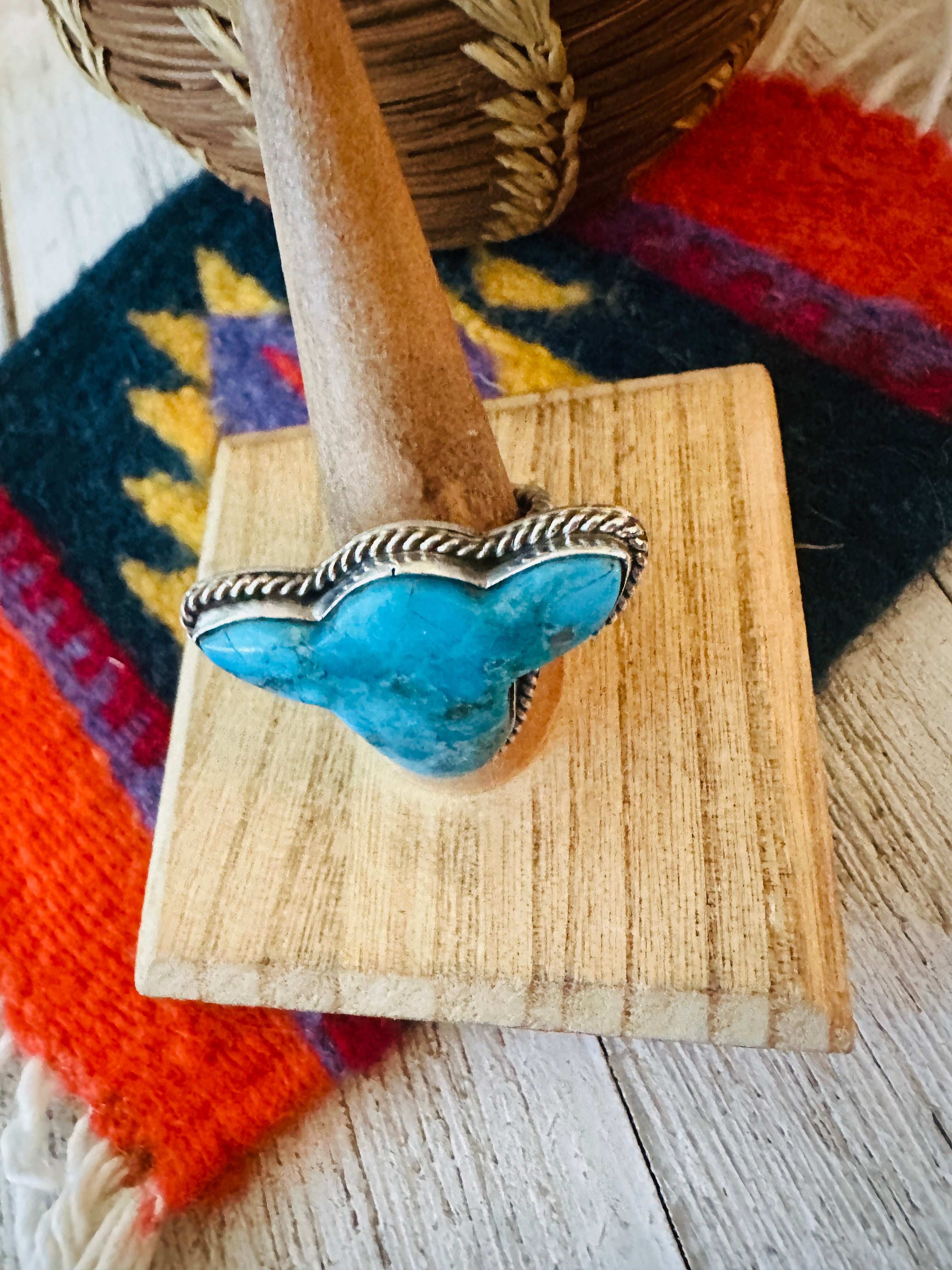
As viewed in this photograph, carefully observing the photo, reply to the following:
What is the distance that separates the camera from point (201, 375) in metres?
0.65

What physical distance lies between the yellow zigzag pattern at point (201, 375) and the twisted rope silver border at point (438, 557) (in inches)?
11.9

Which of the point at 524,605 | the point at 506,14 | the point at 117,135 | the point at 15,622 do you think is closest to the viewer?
the point at 524,605

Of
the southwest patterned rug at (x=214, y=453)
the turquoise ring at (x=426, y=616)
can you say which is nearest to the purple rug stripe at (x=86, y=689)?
the southwest patterned rug at (x=214, y=453)

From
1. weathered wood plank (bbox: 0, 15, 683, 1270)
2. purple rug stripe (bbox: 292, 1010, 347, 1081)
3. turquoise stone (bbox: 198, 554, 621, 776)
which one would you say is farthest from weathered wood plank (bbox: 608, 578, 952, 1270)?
turquoise stone (bbox: 198, 554, 621, 776)

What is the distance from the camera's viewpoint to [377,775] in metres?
0.40

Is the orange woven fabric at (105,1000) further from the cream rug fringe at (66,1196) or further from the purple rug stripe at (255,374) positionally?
the purple rug stripe at (255,374)

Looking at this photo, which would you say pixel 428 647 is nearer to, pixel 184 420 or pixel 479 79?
pixel 479 79

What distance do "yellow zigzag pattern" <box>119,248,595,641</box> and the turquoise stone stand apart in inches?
11.4

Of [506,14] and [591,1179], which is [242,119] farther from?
[591,1179]

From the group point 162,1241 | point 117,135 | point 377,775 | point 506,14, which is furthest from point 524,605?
point 117,135

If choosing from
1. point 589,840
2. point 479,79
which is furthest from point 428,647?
point 479,79

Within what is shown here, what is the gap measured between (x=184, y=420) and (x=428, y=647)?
408mm

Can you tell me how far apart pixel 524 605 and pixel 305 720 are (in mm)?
171

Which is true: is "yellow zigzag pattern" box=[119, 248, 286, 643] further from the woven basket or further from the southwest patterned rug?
the woven basket
